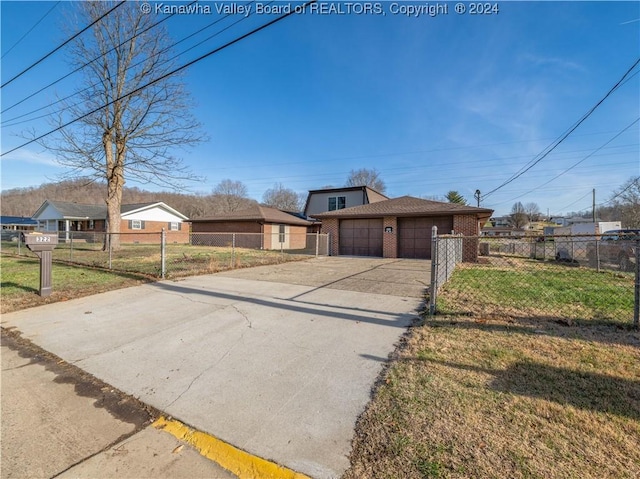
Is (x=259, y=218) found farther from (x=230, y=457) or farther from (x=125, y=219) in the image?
(x=230, y=457)

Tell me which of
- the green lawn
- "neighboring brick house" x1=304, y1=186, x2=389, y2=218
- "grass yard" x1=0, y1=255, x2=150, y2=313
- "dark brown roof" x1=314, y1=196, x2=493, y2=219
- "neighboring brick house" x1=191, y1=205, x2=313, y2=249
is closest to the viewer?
the green lawn

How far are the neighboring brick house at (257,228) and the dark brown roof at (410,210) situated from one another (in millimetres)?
5661

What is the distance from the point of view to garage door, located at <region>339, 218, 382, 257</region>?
1769 centimetres

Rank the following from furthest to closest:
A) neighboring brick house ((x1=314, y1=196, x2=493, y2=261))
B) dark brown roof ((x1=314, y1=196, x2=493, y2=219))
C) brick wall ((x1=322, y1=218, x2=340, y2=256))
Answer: brick wall ((x1=322, y1=218, x2=340, y2=256)), neighboring brick house ((x1=314, y1=196, x2=493, y2=261)), dark brown roof ((x1=314, y1=196, x2=493, y2=219))

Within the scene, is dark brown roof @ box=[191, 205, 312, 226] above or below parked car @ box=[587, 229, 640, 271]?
above

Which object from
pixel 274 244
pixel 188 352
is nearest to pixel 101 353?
pixel 188 352

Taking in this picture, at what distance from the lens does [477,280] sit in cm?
849

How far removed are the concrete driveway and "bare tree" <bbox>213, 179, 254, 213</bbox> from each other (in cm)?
5507

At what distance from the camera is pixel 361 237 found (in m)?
18.2

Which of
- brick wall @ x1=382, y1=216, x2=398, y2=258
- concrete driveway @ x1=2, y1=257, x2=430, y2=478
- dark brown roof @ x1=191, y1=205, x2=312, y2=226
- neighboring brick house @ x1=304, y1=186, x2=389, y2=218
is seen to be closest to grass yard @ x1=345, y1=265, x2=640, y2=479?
concrete driveway @ x1=2, y1=257, x2=430, y2=478

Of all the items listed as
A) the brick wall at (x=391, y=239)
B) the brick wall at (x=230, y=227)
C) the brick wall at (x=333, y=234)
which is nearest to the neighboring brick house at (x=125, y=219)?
the brick wall at (x=230, y=227)

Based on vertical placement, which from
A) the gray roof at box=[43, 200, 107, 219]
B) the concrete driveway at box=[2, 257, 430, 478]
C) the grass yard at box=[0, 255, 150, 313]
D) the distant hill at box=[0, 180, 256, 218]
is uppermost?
the distant hill at box=[0, 180, 256, 218]

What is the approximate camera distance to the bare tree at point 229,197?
200 ft

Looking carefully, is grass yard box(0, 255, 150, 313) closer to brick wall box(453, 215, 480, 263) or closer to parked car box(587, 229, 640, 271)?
brick wall box(453, 215, 480, 263)
